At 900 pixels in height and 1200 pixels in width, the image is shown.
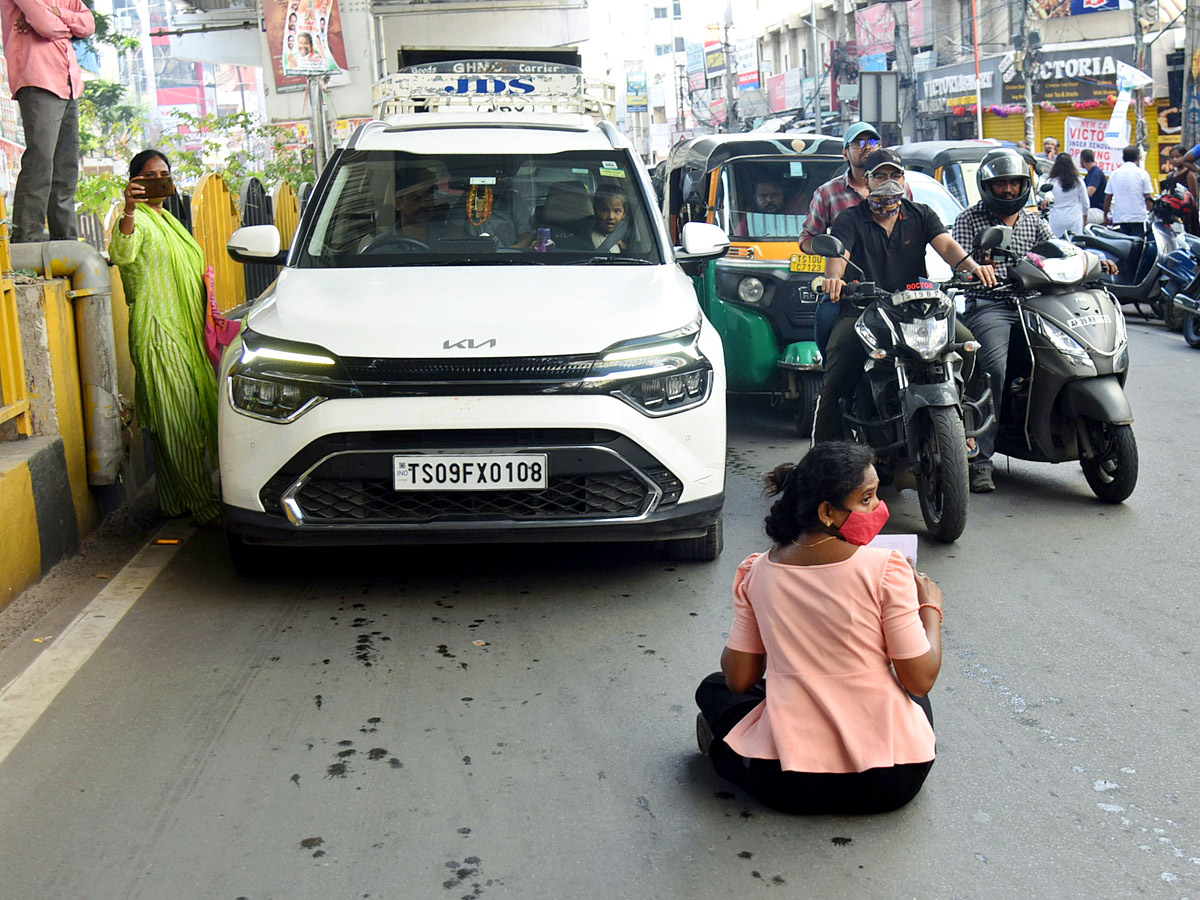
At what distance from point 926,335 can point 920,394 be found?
0.28m

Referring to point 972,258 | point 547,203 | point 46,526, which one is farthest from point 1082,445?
point 46,526

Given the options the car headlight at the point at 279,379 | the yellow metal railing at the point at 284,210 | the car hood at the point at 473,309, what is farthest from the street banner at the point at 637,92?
the car headlight at the point at 279,379

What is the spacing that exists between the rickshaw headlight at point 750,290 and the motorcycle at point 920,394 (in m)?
2.46

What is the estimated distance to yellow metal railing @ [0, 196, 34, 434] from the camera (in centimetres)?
575

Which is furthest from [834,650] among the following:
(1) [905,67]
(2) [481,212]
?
(1) [905,67]

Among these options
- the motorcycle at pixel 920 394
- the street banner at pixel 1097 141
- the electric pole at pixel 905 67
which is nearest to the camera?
the motorcycle at pixel 920 394

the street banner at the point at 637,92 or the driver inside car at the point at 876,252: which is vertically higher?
the street banner at the point at 637,92

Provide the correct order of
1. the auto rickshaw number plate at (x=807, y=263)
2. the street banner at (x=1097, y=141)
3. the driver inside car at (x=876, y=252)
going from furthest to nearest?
the street banner at (x=1097, y=141) < the auto rickshaw number plate at (x=807, y=263) < the driver inside car at (x=876, y=252)

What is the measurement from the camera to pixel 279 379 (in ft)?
17.1

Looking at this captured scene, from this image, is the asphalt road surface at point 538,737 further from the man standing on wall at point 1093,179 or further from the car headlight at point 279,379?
the man standing on wall at point 1093,179

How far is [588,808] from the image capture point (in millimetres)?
3562

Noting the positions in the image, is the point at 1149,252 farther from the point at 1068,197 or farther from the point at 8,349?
the point at 8,349

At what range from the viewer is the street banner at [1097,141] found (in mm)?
23875

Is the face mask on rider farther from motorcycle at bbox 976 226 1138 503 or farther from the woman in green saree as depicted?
the woman in green saree
